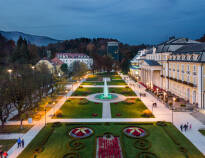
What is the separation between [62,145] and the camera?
22.7 meters

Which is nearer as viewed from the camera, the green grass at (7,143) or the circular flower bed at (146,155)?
the circular flower bed at (146,155)

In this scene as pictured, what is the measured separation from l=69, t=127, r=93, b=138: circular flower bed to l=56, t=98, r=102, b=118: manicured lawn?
6.90 metres

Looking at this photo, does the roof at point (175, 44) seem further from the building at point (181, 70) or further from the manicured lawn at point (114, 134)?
the manicured lawn at point (114, 134)

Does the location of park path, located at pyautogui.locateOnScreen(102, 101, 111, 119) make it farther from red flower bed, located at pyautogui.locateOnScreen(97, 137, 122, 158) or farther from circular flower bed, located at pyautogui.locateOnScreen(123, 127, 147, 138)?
red flower bed, located at pyautogui.locateOnScreen(97, 137, 122, 158)

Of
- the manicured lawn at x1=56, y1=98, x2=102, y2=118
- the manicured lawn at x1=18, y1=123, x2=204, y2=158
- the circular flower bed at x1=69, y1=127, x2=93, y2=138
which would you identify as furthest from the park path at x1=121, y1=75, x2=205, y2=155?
the circular flower bed at x1=69, y1=127, x2=93, y2=138

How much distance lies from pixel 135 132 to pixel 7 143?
18321mm

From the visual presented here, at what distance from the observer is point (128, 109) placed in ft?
126

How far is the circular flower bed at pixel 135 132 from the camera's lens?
25219mm

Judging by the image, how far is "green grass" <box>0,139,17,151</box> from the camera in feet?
72.8

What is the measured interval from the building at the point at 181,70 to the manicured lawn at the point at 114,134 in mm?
15009

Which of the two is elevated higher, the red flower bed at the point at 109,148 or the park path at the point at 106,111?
the park path at the point at 106,111

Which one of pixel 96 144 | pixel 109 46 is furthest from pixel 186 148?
pixel 109 46

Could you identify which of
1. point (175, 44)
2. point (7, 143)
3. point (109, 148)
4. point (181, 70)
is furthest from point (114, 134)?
point (175, 44)

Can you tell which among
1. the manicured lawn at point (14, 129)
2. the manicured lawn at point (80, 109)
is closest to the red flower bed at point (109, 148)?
the manicured lawn at point (80, 109)
